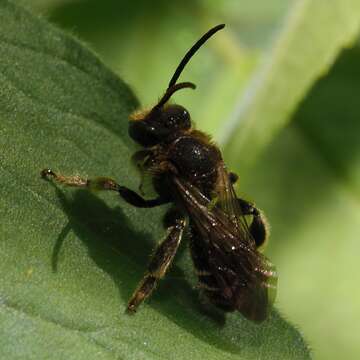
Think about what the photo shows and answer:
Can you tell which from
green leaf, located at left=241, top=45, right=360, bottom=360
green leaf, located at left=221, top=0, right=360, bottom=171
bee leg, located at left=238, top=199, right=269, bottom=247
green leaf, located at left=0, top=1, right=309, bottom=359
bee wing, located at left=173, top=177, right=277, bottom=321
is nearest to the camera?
green leaf, located at left=0, top=1, right=309, bottom=359

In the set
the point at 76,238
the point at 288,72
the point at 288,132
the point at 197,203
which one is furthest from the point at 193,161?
the point at 288,132

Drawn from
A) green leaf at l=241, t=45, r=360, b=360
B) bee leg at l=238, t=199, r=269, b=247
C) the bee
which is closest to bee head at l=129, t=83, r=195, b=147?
the bee

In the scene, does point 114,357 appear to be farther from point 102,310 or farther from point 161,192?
point 161,192

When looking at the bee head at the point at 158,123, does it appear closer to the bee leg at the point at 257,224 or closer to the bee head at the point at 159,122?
the bee head at the point at 159,122

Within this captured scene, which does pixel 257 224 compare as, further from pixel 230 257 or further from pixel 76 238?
pixel 76 238

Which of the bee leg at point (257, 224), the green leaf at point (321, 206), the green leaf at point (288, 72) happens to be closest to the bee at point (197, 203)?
the bee leg at point (257, 224)

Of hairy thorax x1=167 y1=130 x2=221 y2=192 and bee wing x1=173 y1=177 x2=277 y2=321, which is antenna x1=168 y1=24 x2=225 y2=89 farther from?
bee wing x1=173 y1=177 x2=277 y2=321
